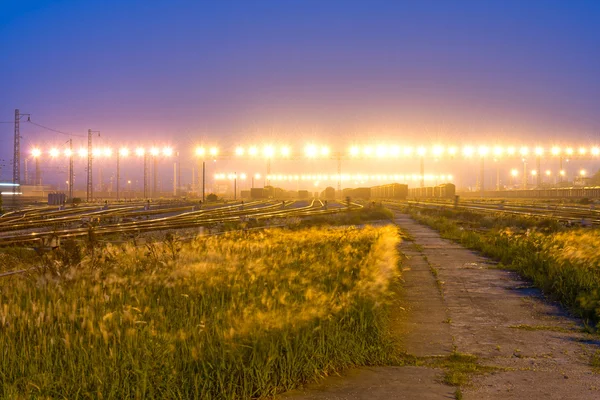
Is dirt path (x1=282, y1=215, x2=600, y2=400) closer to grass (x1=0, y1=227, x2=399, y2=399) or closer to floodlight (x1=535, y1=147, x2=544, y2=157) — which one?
grass (x1=0, y1=227, x2=399, y2=399)

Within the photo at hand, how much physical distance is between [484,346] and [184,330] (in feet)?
11.6

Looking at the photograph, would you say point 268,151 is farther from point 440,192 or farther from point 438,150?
point 440,192

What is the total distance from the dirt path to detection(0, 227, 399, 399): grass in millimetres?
383

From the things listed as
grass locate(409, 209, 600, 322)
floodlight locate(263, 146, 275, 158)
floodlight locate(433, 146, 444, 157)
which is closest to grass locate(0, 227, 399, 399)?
grass locate(409, 209, 600, 322)

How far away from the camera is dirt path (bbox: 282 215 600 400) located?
5.41 meters

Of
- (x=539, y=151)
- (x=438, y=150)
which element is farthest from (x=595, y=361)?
(x=539, y=151)

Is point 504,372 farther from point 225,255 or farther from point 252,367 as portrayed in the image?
point 225,255

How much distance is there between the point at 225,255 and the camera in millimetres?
9797

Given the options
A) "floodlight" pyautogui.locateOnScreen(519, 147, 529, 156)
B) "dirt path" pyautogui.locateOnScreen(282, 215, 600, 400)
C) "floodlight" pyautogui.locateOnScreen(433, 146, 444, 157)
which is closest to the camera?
"dirt path" pyautogui.locateOnScreen(282, 215, 600, 400)

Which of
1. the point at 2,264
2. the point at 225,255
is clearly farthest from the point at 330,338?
the point at 2,264

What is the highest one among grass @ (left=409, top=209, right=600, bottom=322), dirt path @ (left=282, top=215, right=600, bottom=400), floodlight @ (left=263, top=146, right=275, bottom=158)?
floodlight @ (left=263, top=146, right=275, bottom=158)

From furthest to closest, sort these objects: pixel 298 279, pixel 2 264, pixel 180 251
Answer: pixel 2 264, pixel 180 251, pixel 298 279

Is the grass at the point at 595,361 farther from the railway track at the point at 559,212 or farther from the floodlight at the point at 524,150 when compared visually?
the floodlight at the point at 524,150

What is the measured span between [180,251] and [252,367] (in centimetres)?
565
